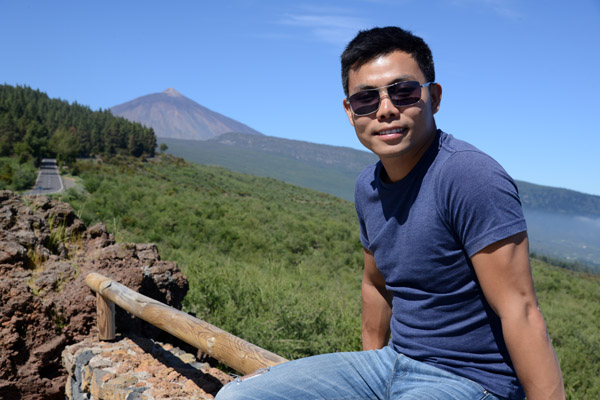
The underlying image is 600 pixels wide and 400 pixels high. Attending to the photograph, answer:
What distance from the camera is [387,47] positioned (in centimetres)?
158

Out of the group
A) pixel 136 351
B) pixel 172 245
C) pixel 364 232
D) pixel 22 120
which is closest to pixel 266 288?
pixel 136 351

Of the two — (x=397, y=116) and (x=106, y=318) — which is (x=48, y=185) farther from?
(x=397, y=116)

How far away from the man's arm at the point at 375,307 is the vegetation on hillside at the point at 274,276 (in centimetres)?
338

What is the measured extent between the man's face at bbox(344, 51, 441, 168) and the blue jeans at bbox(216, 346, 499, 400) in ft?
2.15

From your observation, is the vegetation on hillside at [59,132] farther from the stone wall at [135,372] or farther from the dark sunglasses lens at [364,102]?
the dark sunglasses lens at [364,102]

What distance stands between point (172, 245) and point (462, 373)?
47.5 ft

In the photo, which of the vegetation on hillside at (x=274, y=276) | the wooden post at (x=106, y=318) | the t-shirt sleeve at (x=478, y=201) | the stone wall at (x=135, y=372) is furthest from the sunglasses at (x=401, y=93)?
the vegetation on hillside at (x=274, y=276)

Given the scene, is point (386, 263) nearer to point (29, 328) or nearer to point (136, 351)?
point (136, 351)

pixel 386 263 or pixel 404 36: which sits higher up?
pixel 404 36

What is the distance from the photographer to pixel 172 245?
49.8ft

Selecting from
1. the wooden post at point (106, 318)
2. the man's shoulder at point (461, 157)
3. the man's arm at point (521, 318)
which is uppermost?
the man's shoulder at point (461, 157)

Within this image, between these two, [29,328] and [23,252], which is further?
[23,252]

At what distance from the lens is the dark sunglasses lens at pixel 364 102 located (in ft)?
5.30

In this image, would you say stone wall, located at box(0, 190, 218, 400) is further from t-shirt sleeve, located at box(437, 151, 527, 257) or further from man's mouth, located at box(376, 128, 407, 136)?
t-shirt sleeve, located at box(437, 151, 527, 257)
